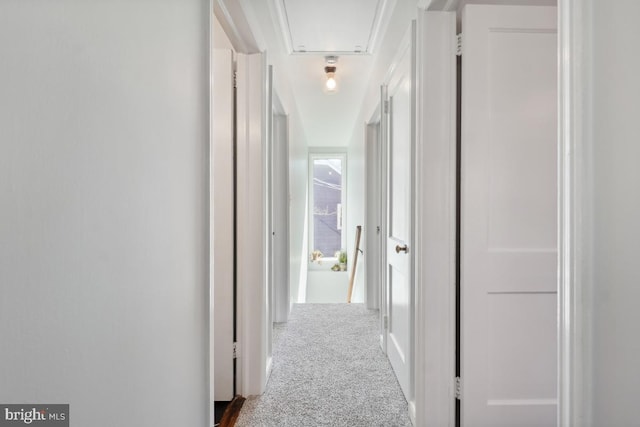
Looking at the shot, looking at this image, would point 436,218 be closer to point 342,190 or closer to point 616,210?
point 616,210

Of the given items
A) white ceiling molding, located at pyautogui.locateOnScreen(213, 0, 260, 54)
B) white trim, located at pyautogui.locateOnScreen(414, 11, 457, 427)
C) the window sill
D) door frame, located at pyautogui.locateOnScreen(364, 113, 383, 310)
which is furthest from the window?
white trim, located at pyautogui.locateOnScreen(414, 11, 457, 427)

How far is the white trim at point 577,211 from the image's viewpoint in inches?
30.4

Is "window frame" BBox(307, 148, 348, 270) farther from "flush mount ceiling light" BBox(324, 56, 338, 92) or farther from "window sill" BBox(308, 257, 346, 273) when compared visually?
"flush mount ceiling light" BBox(324, 56, 338, 92)

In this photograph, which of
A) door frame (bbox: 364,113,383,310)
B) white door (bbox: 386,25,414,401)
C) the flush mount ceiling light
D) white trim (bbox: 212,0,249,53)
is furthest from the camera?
door frame (bbox: 364,113,383,310)

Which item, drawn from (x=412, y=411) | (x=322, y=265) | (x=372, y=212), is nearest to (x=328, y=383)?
(x=412, y=411)

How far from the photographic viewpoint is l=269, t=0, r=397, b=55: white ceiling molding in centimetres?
228

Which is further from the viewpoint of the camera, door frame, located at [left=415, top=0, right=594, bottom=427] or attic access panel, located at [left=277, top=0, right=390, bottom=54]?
attic access panel, located at [left=277, top=0, right=390, bottom=54]

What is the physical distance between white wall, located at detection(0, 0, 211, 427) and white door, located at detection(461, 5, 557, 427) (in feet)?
3.89

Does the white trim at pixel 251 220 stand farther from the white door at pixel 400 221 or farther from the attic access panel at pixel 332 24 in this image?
the white door at pixel 400 221

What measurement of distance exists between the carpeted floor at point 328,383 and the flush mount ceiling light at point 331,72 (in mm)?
2255

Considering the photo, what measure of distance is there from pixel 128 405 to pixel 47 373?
0.88 ft

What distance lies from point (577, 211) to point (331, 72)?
114 inches

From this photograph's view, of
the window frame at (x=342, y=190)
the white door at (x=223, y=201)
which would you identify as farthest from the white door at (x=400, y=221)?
the window frame at (x=342, y=190)

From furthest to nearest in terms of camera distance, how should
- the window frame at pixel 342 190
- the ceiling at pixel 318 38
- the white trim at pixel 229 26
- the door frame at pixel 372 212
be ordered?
the window frame at pixel 342 190 → the door frame at pixel 372 212 → the ceiling at pixel 318 38 → the white trim at pixel 229 26
